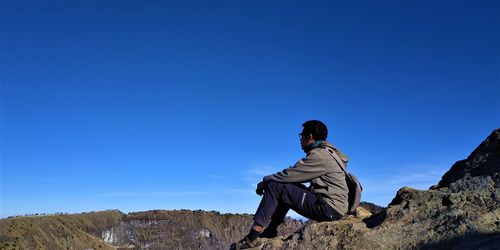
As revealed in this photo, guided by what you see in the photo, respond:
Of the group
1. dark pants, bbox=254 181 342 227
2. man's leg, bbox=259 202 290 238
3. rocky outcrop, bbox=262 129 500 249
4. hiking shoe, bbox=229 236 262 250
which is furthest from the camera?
man's leg, bbox=259 202 290 238

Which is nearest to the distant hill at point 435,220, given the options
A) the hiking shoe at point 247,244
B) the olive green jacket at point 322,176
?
the hiking shoe at point 247,244

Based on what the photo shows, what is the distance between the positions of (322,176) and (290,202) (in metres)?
0.58

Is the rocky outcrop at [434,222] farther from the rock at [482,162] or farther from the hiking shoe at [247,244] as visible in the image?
the hiking shoe at [247,244]

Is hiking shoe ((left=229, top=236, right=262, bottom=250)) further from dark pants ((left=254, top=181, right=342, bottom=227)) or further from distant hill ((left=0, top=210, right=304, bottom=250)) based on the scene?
distant hill ((left=0, top=210, right=304, bottom=250))

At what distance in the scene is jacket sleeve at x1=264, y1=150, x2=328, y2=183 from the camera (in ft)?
20.8

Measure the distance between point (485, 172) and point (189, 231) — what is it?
7307 inches

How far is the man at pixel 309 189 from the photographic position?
6.32m

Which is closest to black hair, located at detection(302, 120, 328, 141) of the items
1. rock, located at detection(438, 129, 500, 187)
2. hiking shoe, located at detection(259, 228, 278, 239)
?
hiking shoe, located at detection(259, 228, 278, 239)

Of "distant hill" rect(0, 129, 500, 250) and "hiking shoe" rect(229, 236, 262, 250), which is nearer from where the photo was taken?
"distant hill" rect(0, 129, 500, 250)

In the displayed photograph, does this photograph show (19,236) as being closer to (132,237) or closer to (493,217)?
(132,237)

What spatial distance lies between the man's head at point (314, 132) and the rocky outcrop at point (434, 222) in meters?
1.19

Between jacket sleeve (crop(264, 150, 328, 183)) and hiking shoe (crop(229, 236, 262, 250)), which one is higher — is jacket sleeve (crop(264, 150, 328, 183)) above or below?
above

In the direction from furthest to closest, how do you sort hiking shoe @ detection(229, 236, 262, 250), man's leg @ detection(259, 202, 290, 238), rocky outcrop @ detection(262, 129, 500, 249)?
1. man's leg @ detection(259, 202, 290, 238)
2. hiking shoe @ detection(229, 236, 262, 250)
3. rocky outcrop @ detection(262, 129, 500, 249)

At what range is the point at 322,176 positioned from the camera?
257 inches
